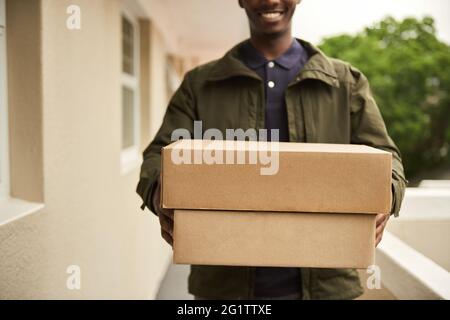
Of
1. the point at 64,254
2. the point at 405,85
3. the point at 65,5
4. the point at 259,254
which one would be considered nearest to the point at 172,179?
the point at 259,254

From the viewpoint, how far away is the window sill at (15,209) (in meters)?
1.30

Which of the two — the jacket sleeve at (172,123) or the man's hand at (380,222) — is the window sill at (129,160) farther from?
the man's hand at (380,222)

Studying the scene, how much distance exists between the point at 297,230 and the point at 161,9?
3825 mm

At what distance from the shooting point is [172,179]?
3.32 ft

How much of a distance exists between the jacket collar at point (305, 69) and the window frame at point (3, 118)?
60 centimetres

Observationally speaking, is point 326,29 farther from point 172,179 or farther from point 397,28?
point 172,179

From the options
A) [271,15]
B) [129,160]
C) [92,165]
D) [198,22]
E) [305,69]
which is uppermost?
[198,22]

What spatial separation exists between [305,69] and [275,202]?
52 cm

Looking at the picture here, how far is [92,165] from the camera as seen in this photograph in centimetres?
210

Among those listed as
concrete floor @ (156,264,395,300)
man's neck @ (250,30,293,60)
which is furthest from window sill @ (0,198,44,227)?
concrete floor @ (156,264,395,300)

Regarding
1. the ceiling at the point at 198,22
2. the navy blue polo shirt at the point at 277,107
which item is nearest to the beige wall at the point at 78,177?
the navy blue polo shirt at the point at 277,107

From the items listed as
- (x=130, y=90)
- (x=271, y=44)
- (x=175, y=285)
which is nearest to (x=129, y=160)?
(x=130, y=90)

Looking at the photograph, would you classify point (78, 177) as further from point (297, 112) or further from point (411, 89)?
point (411, 89)

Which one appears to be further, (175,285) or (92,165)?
(175,285)
